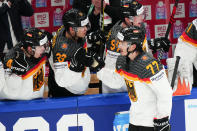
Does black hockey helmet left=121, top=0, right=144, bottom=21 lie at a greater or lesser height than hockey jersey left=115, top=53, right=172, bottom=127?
greater

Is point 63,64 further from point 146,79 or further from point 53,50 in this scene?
point 146,79

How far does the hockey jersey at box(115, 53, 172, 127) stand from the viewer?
10.1 ft

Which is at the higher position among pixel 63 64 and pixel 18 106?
pixel 63 64

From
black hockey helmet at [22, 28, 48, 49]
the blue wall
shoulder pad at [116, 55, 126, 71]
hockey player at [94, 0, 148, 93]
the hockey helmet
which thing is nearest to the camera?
shoulder pad at [116, 55, 126, 71]

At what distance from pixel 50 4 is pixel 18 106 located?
257 cm

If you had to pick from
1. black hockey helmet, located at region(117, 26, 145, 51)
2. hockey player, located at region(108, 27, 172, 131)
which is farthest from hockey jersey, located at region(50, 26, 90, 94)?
black hockey helmet, located at region(117, 26, 145, 51)

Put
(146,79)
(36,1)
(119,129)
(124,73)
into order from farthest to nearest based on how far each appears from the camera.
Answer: (36,1) → (119,129) → (124,73) → (146,79)

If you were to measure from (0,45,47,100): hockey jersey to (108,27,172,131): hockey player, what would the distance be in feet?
2.83

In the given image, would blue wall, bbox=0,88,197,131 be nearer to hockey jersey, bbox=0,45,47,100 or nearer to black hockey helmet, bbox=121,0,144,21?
hockey jersey, bbox=0,45,47,100

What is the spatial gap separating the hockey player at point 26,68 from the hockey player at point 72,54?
0.17 m

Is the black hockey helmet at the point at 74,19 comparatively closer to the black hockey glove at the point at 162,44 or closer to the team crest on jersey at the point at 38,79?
the team crest on jersey at the point at 38,79

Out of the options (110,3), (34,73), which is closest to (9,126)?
(34,73)

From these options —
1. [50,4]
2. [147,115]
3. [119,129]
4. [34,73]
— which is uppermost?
[50,4]

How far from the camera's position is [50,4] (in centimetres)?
579
